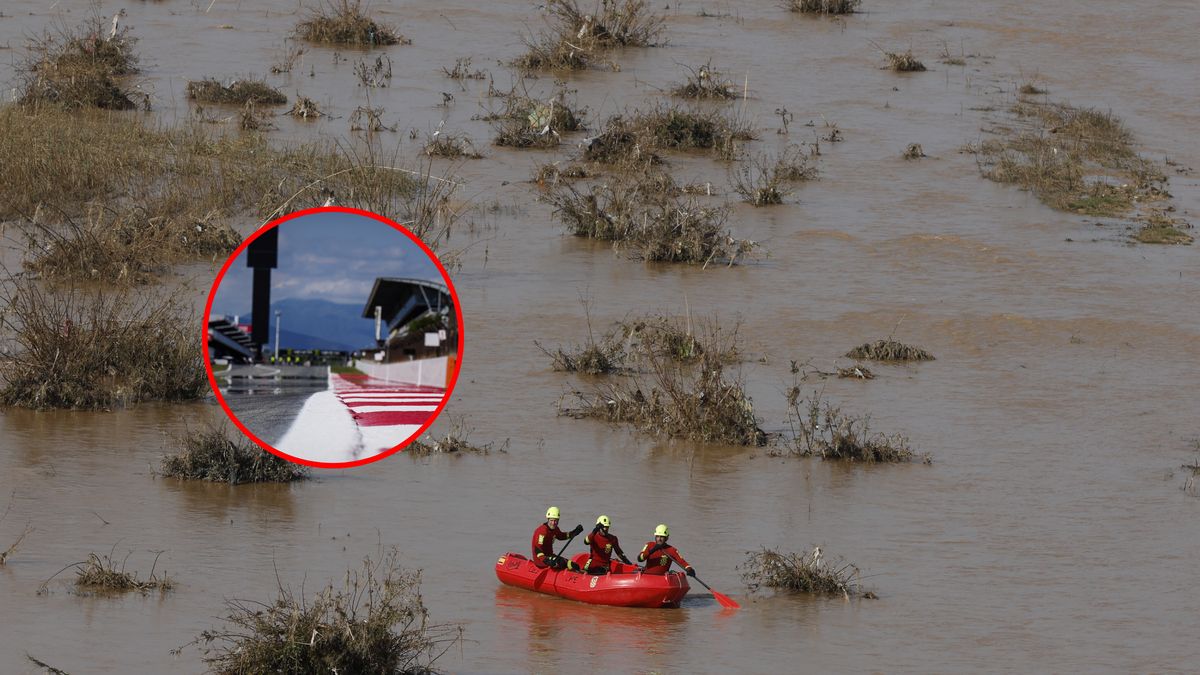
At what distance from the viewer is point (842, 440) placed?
1430 cm

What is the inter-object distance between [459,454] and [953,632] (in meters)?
4.67

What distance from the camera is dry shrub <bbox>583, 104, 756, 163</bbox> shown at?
22.9 meters

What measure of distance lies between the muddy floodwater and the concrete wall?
5147 mm

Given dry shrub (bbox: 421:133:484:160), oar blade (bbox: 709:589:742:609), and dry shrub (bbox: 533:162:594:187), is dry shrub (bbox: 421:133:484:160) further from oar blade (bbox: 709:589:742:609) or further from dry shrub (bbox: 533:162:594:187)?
oar blade (bbox: 709:589:742:609)

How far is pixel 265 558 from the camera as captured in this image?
37.6ft

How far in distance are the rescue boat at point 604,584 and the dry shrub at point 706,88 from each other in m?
15.8

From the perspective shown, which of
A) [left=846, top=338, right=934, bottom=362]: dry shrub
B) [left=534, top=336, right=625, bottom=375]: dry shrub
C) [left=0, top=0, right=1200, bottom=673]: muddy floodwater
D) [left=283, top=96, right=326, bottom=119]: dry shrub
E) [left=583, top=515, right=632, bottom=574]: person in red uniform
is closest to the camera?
[left=0, top=0, right=1200, bottom=673]: muddy floodwater

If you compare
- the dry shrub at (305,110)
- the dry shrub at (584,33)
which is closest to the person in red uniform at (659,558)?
the dry shrub at (305,110)

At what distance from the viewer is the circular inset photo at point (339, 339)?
4.57 m

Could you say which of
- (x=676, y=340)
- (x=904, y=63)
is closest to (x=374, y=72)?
(x=904, y=63)

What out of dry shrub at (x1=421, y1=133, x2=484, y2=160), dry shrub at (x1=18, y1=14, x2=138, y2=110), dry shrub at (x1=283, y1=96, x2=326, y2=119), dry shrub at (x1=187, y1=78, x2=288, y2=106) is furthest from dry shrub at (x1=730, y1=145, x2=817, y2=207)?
dry shrub at (x1=18, y1=14, x2=138, y2=110)

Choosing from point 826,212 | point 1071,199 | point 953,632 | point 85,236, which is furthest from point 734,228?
point 953,632

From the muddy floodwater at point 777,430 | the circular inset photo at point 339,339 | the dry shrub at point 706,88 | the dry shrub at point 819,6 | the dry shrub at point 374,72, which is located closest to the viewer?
the circular inset photo at point 339,339

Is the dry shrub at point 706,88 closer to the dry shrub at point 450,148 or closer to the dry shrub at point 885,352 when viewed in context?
the dry shrub at point 450,148
